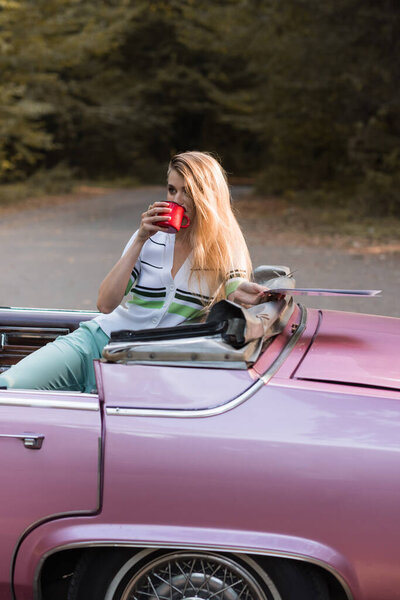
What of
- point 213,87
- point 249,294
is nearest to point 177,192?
point 249,294

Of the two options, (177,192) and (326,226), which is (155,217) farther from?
(326,226)

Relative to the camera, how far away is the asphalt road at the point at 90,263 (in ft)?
30.3

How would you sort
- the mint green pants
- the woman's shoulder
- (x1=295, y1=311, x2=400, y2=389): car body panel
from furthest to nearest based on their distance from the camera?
the woman's shoulder < the mint green pants < (x1=295, y1=311, x2=400, y2=389): car body panel

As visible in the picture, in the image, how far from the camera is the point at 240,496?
235cm

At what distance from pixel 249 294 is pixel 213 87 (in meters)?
36.9

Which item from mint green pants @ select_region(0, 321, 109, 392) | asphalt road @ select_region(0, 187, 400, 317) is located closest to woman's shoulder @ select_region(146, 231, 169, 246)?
mint green pants @ select_region(0, 321, 109, 392)

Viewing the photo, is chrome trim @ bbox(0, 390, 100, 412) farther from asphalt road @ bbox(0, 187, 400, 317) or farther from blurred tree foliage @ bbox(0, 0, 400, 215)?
blurred tree foliage @ bbox(0, 0, 400, 215)

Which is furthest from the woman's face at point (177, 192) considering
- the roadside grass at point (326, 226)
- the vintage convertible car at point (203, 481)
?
the roadside grass at point (326, 226)

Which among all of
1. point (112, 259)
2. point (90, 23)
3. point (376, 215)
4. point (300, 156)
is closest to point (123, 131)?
point (90, 23)

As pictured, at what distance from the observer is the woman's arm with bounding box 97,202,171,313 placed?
304 centimetres

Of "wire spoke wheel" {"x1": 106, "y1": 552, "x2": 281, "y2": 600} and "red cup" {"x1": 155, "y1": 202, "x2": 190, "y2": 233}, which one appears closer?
"wire spoke wheel" {"x1": 106, "y1": 552, "x2": 281, "y2": 600}

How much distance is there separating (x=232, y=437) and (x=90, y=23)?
87.6 ft

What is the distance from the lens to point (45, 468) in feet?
7.92

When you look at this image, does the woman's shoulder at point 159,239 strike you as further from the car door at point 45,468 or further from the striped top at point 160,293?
the car door at point 45,468
